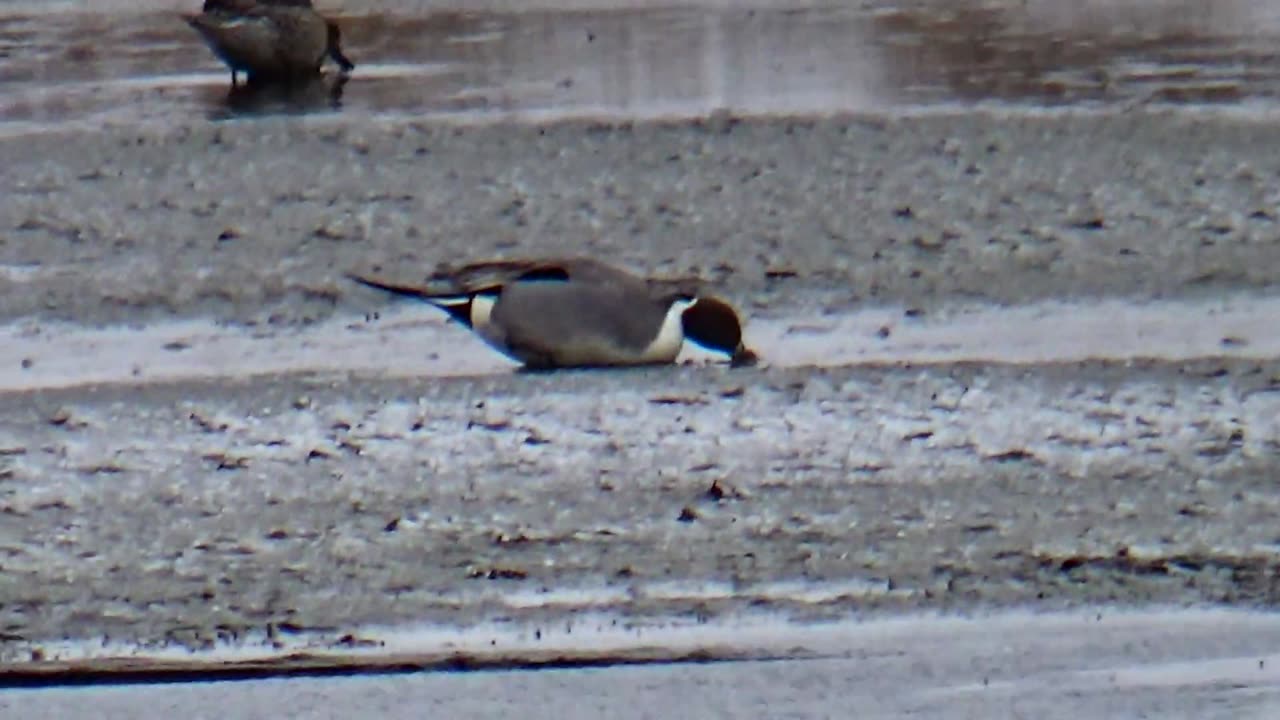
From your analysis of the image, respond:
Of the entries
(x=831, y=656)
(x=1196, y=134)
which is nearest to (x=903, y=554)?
(x=831, y=656)

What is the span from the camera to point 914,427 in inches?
301

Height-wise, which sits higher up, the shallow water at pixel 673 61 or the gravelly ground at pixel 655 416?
the gravelly ground at pixel 655 416

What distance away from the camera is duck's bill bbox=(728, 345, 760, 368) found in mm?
8602

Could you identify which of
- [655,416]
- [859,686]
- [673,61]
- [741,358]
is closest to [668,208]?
[741,358]

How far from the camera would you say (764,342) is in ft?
29.7

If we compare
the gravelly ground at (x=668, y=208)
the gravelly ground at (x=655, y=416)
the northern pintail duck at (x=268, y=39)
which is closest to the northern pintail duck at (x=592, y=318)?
the gravelly ground at (x=655, y=416)

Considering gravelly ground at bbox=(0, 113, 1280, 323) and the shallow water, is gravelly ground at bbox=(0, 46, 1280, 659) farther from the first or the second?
the shallow water

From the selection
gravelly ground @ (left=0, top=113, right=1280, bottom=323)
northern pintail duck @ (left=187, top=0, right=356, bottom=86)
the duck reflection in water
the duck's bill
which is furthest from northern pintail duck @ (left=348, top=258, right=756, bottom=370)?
northern pintail duck @ (left=187, top=0, right=356, bottom=86)

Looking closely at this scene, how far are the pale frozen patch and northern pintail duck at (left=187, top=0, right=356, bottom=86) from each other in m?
7.50

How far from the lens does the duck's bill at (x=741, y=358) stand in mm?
8602

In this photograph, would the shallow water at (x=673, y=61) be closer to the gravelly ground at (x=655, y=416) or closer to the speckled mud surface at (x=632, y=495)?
the gravelly ground at (x=655, y=416)

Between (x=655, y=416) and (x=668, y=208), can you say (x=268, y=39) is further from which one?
(x=655, y=416)

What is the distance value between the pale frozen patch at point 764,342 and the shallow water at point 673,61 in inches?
189

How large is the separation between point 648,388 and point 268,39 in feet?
29.8
